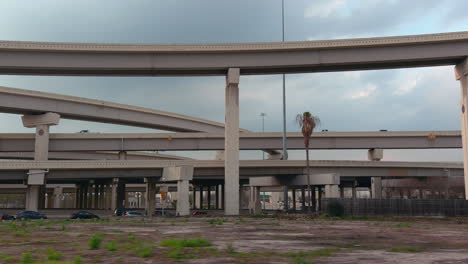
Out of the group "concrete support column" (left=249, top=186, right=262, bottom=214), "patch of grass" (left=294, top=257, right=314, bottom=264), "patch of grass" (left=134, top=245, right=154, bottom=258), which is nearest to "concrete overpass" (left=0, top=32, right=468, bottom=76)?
Answer: "concrete support column" (left=249, top=186, right=262, bottom=214)

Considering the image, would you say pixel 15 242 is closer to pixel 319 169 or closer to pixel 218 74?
pixel 218 74

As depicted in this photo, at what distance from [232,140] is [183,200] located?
8.88 m

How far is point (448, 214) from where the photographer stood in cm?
4428

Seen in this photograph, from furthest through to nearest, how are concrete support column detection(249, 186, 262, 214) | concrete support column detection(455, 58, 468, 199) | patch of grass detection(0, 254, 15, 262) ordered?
concrete support column detection(249, 186, 262, 214) → concrete support column detection(455, 58, 468, 199) → patch of grass detection(0, 254, 15, 262)

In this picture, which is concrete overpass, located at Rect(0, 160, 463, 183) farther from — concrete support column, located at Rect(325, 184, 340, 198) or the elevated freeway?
concrete support column, located at Rect(325, 184, 340, 198)

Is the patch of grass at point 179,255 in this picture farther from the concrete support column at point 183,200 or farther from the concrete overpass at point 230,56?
the concrete support column at point 183,200

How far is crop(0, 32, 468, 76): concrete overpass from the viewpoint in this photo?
43.9m

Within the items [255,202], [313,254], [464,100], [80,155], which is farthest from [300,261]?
[80,155]

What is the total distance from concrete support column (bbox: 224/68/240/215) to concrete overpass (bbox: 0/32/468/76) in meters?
1.72

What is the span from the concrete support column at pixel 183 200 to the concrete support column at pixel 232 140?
5.17 metres

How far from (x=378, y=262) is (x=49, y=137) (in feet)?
199

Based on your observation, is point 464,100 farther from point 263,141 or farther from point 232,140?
point 263,141

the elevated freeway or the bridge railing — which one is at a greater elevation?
the elevated freeway

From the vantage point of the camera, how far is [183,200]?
162 ft
